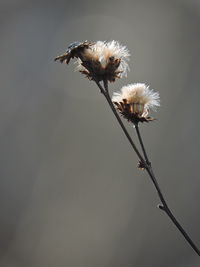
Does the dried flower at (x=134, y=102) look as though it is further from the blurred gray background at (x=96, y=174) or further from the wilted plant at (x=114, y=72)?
the blurred gray background at (x=96, y=174)

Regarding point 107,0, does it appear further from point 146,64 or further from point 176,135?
point 176,135

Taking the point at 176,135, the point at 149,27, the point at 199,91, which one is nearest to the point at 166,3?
the point at 149,27

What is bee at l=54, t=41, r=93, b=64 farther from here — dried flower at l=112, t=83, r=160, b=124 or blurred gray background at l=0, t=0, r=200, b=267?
blurred gray background at l=0, t=0, r=200, b=267

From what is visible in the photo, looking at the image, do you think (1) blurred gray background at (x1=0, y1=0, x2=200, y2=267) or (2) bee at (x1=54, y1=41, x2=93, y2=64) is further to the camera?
(1) blurred gray background at (x1=0, y1=0, x2=200, y2=267)

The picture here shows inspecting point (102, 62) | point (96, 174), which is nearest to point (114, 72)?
point (102, 62)

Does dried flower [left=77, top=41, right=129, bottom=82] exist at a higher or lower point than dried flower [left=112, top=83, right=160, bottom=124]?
higher

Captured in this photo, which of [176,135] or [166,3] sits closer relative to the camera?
[176,135]

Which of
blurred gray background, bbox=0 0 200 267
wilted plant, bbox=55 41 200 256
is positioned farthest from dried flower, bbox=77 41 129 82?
blurred gray background, bbox=0 0 200 267
